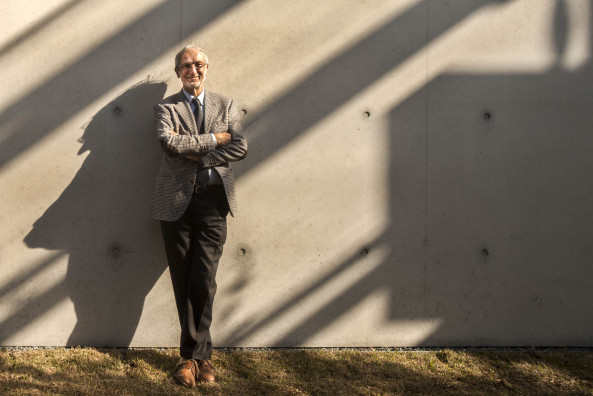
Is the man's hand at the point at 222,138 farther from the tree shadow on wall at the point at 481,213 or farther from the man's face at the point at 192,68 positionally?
the tree shadow on wall at the point at 481,213

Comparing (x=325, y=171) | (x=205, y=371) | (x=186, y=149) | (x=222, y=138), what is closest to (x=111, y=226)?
(x=186, y=149)

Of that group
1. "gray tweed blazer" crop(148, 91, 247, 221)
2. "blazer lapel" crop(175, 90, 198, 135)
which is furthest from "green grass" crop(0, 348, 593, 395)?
"blazer lapel" crop(175, 90, 198, 135)

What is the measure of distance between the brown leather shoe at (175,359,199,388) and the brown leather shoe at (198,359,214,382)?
0.03m

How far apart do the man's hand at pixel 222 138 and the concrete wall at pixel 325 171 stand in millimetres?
384

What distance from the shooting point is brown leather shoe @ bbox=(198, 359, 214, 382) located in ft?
10.3

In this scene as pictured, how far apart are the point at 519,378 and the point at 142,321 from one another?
2.31 m

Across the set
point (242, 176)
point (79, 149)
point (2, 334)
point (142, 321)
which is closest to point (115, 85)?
point (79, 149)

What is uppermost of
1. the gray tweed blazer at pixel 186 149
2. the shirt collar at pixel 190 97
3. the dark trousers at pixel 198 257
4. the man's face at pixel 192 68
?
the man's face at pixel 192 68

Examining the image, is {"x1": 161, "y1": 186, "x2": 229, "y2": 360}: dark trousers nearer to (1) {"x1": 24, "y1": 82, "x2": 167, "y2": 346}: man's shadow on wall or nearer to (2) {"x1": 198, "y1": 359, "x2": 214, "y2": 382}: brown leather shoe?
(2) {"x1": 198, "y1": 359, "x2": 214, "y2": 382}: brown leather shoe

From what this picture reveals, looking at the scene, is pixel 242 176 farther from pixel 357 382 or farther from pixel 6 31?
pixel 6 31

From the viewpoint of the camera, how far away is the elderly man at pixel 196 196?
320cm

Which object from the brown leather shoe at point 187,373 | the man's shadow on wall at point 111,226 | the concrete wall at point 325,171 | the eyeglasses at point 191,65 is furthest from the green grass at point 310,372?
the eyeglasses at point 191,65

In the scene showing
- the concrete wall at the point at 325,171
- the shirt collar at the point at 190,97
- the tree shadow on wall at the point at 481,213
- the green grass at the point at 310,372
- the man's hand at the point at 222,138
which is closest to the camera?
the green grass at the point at 310,372

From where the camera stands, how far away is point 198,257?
326cm
